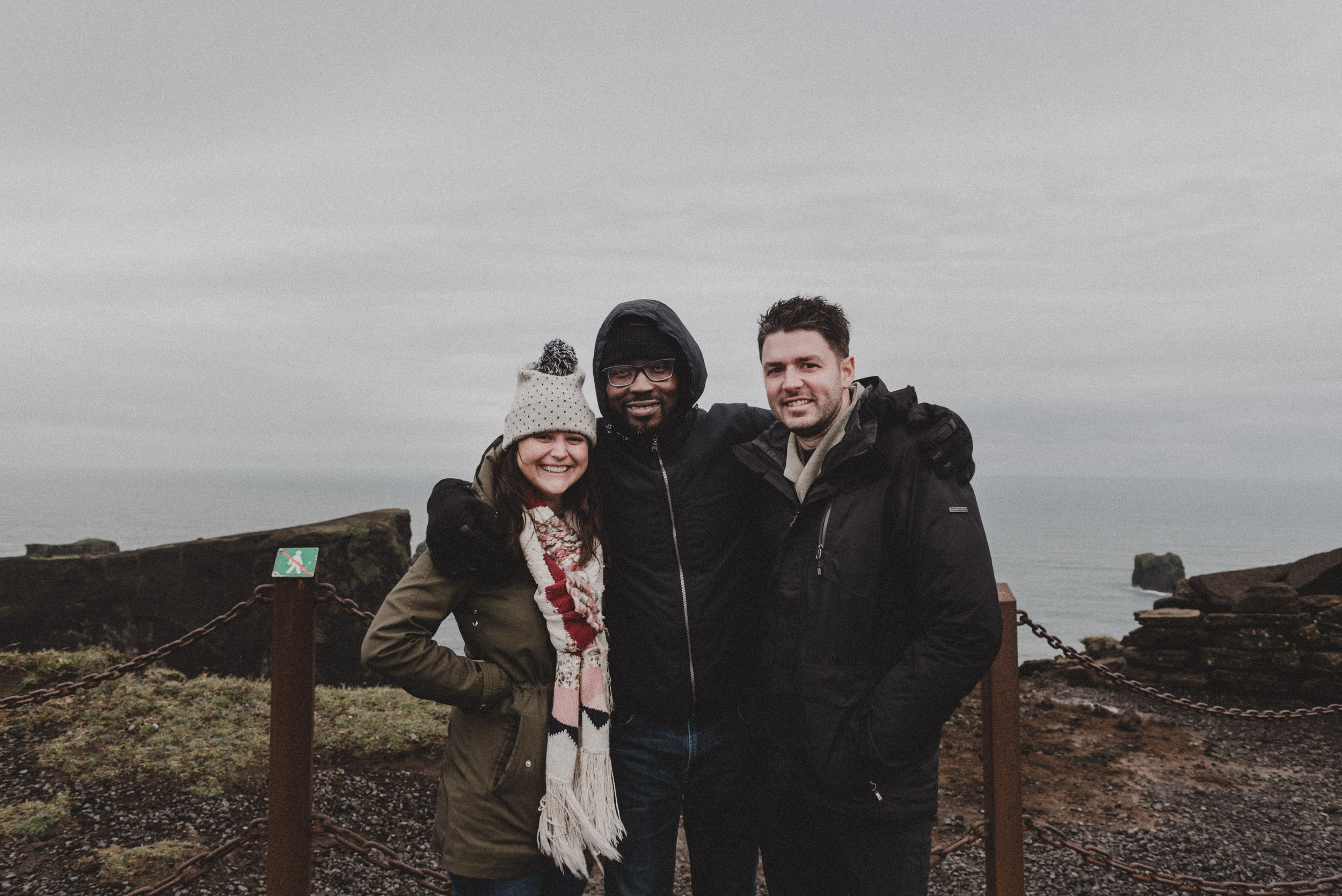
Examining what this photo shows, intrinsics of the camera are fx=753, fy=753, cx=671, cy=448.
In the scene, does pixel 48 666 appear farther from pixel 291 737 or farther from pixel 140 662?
pixel 291 737

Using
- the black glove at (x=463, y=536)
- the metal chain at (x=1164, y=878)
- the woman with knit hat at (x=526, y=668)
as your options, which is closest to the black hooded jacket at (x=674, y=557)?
the woman with knit hat at (x=526, y=668)

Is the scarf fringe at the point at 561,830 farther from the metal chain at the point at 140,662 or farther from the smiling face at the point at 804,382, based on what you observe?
the smiling face at the point at 804,382

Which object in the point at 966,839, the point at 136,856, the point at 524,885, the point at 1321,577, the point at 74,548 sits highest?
the point at 74,548

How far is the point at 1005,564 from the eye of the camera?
231ft

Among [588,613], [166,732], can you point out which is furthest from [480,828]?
[166,732]

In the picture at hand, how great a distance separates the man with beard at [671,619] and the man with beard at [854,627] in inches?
5.8

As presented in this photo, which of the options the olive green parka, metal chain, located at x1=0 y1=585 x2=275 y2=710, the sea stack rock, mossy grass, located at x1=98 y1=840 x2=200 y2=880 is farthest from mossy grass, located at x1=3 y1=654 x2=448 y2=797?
the sea stack rock

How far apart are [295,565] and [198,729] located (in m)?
3.65

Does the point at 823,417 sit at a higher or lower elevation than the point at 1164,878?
higher

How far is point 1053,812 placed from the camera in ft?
18.4

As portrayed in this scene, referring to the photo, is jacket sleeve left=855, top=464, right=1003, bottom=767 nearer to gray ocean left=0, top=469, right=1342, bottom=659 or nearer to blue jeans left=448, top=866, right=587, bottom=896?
blue jeans left=448, top=866, right=587, bottom=896

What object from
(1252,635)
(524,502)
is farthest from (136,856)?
(1252,635)

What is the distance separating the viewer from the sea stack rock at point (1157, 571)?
50312 millimetres

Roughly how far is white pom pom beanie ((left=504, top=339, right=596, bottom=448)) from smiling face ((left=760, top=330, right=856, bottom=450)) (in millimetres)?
641
